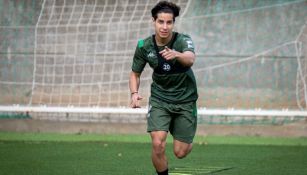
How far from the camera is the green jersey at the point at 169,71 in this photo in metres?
9.88

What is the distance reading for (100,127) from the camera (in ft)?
52.5

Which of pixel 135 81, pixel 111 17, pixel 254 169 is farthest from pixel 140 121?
pixel 135 81

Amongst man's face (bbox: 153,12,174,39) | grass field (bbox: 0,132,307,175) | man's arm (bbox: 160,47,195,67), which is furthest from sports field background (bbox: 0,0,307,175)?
man's arm (bbox: 160,47,195,67)

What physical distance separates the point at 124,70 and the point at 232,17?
6.43ft

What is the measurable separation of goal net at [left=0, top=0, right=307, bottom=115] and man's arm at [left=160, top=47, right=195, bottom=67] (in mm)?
6123

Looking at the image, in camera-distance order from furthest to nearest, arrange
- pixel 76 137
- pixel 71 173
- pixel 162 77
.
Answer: pixel 76 137, pixel 71 173, pixel 162 77

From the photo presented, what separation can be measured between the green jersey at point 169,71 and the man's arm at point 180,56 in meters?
0.21

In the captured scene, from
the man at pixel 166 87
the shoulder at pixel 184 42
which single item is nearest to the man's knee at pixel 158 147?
the man at pixel 166 87

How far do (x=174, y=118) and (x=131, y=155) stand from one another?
3.14m

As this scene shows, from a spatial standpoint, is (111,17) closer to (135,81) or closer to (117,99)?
(117,99)

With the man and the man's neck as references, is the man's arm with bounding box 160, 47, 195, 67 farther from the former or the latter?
the man's neck

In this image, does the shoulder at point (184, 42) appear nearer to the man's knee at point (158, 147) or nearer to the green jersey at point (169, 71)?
the green jersey at point (169, 71)

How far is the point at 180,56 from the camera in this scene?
9.30 metres

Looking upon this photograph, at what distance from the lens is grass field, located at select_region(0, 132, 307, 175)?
1155cm
